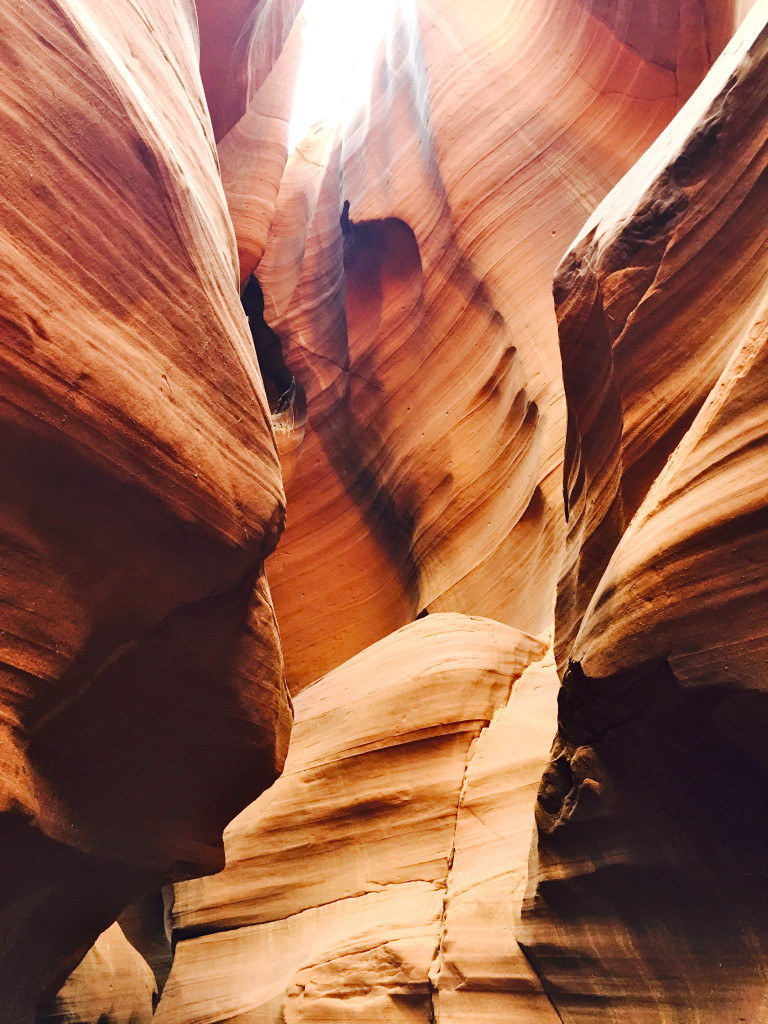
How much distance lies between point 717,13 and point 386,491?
4045 millimetres

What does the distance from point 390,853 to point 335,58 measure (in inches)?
397

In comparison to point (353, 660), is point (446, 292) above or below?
above

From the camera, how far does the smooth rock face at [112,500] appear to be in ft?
6.45

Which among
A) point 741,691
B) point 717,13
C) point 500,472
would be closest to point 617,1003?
point 741,691

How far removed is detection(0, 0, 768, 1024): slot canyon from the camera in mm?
2061

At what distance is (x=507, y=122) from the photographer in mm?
6617

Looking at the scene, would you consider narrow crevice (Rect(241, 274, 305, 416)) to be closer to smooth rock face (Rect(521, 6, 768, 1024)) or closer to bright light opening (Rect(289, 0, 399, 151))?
bright light opening (Rect(289, 0, 399, 151))

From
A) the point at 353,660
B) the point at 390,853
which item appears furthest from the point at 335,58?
the point at 390,853

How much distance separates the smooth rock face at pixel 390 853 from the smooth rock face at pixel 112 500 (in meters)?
1.10

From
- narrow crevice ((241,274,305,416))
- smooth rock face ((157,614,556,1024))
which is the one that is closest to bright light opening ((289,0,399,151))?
narrow crevice ((241,274,305,416))

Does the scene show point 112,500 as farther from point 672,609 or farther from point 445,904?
point 445,904

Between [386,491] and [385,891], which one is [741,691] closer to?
[385,891]

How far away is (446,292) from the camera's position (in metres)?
6.72

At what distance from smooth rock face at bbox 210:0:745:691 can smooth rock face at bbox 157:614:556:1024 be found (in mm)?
911
